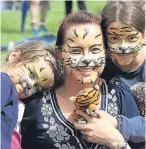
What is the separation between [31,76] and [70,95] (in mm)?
166

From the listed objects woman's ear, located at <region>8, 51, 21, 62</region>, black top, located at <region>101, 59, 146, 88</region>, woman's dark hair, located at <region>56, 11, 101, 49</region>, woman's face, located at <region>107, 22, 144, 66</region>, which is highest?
woman's dark hair, located at <region>56, 11, 101, 49</region>

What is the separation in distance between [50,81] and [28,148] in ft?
0.90

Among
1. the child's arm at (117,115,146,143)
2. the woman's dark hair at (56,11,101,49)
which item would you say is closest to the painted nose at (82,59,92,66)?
the woman's dark hair at (56,11,101,49)

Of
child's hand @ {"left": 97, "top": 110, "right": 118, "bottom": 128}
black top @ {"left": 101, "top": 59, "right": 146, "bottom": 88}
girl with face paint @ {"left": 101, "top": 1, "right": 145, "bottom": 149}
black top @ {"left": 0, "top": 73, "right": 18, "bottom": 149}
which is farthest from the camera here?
black top @ {"left": 101, "top": 59, "right": 146, "bottom": 88}

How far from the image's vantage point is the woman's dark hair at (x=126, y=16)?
1.73 m

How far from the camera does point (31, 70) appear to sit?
1700mm

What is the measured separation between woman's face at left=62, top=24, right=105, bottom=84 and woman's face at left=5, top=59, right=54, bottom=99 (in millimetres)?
102

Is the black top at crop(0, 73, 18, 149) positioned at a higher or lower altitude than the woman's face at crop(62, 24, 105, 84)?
lower

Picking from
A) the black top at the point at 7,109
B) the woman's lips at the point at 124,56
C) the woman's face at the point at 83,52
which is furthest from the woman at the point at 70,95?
the black top at the point at 7,109

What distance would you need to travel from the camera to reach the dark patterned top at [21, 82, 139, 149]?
65.4 inches

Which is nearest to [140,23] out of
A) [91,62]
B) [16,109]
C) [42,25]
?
[91,62]

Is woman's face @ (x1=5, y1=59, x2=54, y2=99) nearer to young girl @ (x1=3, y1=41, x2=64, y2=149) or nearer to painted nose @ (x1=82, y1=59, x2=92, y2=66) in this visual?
young girl @ (x1=3, y1=41, x2=64, y2=149)

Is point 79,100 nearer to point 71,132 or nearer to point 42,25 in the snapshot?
point 71,132

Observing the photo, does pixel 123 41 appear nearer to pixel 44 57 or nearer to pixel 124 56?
pixel 124 56
